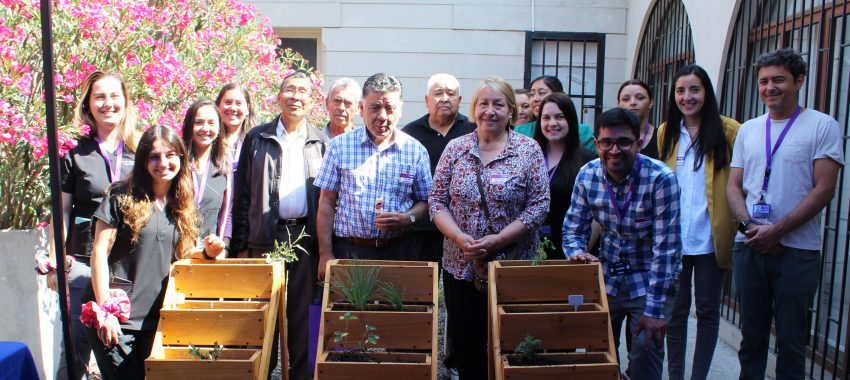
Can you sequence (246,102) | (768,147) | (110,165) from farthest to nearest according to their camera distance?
(246,102)
(110,165)
(768,147)

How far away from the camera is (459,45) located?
11336 millimetres

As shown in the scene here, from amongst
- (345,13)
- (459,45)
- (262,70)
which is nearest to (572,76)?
(459,45)

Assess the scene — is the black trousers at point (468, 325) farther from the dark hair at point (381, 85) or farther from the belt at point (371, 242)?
the dark hair at point (381, 85)

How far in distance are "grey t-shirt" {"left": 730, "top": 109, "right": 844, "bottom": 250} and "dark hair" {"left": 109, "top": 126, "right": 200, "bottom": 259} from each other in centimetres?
286

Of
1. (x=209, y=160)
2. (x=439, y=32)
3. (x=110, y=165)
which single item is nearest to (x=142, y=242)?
(x=110, y=165)

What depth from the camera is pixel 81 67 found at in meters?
5.46

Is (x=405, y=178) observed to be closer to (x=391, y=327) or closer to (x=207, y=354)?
(x=391, y=327)

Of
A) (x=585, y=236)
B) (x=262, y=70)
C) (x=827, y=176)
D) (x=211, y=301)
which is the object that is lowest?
(x=211, y=301)

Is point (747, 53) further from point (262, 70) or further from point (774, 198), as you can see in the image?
point (262, 70)

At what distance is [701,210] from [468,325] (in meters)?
1.44

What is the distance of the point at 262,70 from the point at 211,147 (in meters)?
3.85

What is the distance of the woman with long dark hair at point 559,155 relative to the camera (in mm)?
4832

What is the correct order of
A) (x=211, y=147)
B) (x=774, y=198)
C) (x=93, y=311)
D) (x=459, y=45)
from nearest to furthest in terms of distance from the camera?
(x=93, y=311) < (x=774, y=198) < (x=211, y=147) < (x=459, y=45)

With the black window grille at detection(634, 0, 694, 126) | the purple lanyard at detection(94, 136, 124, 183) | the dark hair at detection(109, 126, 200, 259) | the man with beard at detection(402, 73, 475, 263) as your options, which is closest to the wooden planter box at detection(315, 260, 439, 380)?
the dark hair at detection(109, 126, 200, 259)
